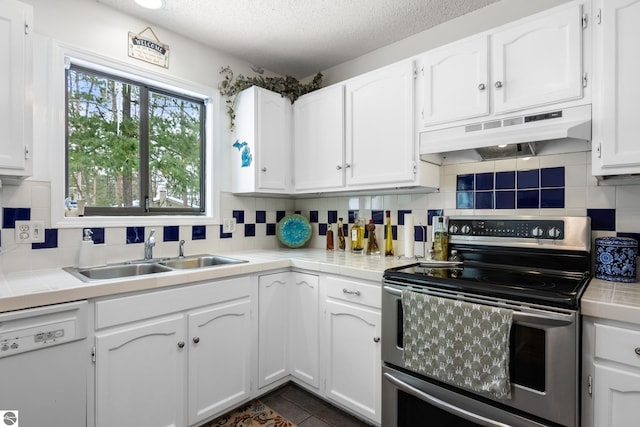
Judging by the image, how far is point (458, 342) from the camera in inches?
53.8

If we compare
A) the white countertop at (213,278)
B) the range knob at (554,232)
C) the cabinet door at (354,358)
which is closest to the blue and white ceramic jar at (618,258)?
the white countertop at (213,278)

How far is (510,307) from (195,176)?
85.7 inches

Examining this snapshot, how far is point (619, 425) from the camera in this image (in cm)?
113

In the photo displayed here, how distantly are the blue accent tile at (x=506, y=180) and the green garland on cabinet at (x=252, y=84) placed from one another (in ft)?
4.97

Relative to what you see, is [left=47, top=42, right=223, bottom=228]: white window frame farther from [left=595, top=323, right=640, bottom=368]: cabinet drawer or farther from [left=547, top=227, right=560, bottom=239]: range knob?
[left=595, top=323, right=640, bottom=368]: cabinet drawer

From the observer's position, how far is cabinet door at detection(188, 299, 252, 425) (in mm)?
1736

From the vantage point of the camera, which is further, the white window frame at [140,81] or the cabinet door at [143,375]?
the white window frame at [140,81]

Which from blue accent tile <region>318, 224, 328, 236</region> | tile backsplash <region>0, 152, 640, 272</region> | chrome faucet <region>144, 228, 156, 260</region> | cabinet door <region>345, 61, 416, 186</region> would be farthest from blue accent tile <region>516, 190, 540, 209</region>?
chrome faucet <region>144, 228, 156, 260</region>

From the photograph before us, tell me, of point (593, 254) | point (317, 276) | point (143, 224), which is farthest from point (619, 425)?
point (143, 224)

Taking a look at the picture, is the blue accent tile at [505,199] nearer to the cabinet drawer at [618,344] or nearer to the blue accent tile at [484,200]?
the blue accent tile at [484,200]

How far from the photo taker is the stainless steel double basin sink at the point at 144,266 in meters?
1.81

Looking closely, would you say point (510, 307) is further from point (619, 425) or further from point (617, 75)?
point (617, 75)

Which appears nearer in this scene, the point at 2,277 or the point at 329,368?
the point at 2,277

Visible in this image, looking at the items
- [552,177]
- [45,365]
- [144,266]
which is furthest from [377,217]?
[45,365]
